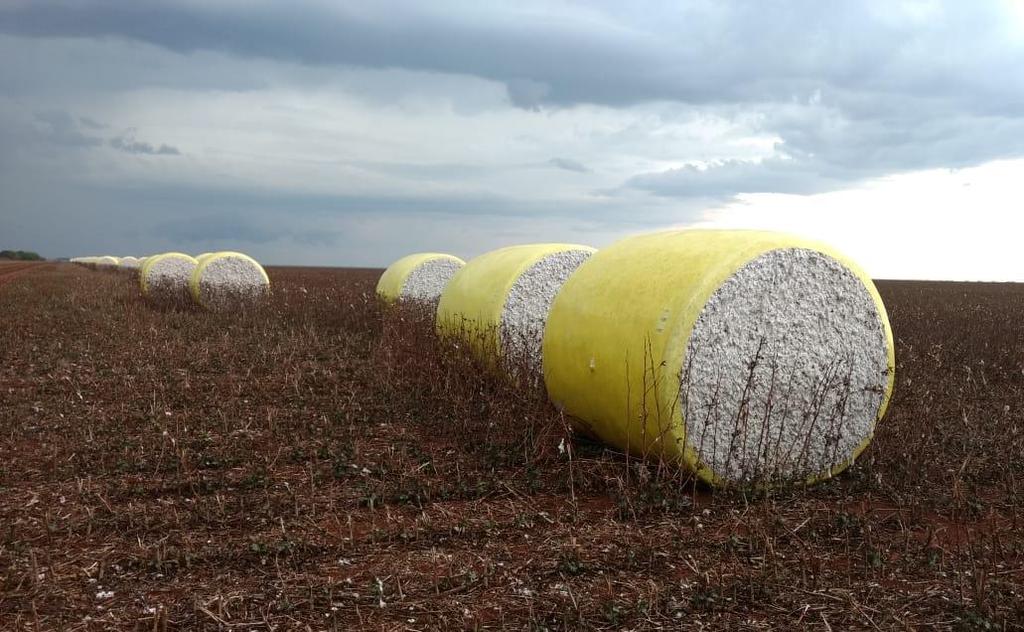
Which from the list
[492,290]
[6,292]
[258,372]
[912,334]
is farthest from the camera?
[6,292]

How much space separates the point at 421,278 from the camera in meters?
14.0

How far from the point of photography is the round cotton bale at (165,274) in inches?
751

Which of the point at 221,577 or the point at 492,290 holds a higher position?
the point at 492,290

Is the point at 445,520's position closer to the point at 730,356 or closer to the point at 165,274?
the point at 730,356

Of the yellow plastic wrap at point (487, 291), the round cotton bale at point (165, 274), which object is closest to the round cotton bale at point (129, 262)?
the round cotton bale at point (165, 274)

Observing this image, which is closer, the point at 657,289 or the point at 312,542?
the point at 312,542

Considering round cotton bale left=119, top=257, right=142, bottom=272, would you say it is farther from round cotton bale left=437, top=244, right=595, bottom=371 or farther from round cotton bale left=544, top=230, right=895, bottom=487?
round cotton bale left=544, top=230, right=895, bottom=487

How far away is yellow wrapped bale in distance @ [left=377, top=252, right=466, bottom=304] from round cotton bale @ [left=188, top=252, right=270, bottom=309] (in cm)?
348

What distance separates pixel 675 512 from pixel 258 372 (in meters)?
6.01

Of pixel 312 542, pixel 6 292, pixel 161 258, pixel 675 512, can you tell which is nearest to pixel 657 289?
pixel 675 512

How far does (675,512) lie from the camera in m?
4.93

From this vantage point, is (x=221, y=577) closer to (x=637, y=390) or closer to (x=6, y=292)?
(x=637, y=390)

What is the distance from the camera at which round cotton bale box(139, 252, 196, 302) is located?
62.6 ft

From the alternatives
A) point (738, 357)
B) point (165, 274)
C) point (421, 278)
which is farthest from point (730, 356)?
point (165, 274)
